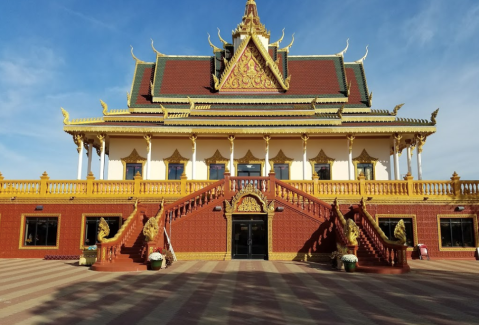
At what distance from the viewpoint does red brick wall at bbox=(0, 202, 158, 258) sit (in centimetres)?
2008

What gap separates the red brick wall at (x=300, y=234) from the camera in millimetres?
18109

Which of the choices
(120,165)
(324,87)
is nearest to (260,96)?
(324,87)

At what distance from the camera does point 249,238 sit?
18531 mm

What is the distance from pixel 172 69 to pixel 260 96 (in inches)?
330

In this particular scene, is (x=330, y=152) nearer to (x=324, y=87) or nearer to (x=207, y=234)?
(x=324, y=87)

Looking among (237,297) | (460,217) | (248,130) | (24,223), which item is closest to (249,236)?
(248,130)

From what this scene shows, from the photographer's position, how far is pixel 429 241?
19750 mm

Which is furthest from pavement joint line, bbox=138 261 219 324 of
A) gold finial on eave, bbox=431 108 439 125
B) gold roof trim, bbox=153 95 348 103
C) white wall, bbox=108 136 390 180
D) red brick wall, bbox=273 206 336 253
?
gold finial on eave, bbox=431 108 439 125

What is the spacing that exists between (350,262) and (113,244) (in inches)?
372

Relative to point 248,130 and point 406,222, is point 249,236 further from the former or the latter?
point 406,222

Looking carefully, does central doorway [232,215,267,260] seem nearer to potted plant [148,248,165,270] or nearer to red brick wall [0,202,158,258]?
red brick wall [0,202,158,258]

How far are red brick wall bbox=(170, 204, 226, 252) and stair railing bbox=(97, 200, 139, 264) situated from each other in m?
1.78

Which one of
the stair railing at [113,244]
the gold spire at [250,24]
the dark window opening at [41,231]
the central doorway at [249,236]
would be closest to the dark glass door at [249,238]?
the central doorway at [249,236]

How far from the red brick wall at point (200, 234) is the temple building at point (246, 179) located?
0.17 ft
